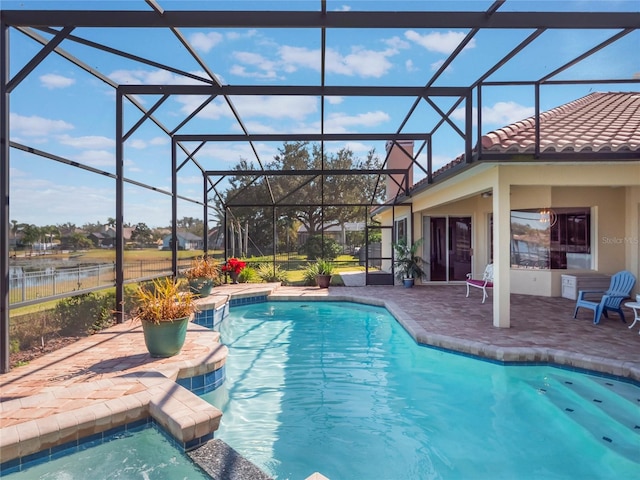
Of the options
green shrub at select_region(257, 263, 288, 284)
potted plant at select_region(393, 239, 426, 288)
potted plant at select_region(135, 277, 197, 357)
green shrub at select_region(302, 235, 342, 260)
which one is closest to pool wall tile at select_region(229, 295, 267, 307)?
green shrub at select_region(257, 263, 288, 284)

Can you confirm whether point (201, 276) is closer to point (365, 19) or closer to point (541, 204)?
point (365, 19)

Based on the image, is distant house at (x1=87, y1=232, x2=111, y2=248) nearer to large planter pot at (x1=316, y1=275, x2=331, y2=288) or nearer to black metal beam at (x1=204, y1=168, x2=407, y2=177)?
black metal beam at (x1=204, y1=168, x2=407, y2=177)

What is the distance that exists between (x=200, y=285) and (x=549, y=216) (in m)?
9.45

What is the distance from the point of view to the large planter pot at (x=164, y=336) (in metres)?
4.70

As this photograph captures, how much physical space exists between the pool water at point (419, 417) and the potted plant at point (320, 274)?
5988 mm

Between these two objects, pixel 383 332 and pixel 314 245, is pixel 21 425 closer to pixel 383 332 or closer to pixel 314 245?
pixel 383 332

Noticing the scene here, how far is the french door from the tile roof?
14.9ft

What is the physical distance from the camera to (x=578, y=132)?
6.91 metres

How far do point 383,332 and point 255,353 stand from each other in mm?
2722

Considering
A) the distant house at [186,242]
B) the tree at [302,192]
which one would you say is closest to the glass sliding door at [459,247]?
the distant house at [186,242]

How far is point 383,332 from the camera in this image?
7.59 meters

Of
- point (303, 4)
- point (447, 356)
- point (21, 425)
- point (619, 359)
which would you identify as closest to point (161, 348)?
point (21, 425)

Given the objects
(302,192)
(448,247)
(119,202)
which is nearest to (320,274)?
(448,247)

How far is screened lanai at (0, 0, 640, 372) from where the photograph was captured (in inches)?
168
